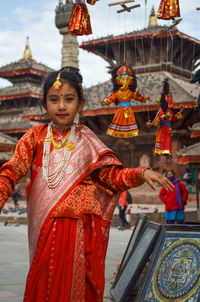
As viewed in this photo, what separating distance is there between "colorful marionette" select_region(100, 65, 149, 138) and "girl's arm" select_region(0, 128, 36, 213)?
2581 millimetres

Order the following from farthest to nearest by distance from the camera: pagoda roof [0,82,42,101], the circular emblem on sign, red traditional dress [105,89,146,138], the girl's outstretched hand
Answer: pagoda roof [0,82,42,101] → red traditional dress [105,89,146,138] → the circular emblem on sign → the girl's outstretched hand

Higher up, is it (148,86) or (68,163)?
(148,86)

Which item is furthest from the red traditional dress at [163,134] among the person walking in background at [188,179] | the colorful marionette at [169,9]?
the person walking in background at [188,179]

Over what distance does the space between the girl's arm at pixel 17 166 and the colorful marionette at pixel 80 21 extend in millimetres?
2544

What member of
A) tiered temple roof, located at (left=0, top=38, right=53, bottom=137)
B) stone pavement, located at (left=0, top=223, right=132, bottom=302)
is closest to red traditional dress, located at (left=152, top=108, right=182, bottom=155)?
stone pavement, located at (left=0, top=223, right=132, bottom=302)

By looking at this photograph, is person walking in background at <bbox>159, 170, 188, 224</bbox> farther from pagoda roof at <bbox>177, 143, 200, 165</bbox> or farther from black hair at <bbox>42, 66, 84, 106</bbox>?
black hair at <bbox>42, 66, 84, 106</bbox>

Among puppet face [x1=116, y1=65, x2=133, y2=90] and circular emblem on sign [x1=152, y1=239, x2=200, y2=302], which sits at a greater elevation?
puppet face [x1=116, y1=65, x2=133, y2=90]

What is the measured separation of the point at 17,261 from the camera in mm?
7234

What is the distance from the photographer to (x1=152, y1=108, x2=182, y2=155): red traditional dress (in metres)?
5.67

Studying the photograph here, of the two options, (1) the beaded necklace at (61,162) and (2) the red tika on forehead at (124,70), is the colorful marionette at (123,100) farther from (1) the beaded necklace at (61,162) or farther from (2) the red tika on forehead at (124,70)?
(1) the beaded necklace at (61,162)

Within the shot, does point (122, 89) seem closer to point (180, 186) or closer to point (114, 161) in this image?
point (114, 161)

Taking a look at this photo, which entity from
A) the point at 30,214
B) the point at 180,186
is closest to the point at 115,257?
the point at 180,186

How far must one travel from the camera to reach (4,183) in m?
2.81

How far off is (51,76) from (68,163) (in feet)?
2.04
